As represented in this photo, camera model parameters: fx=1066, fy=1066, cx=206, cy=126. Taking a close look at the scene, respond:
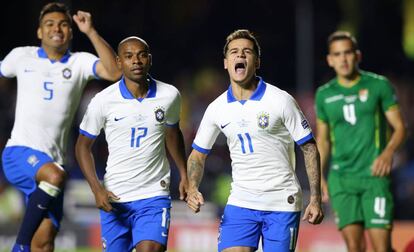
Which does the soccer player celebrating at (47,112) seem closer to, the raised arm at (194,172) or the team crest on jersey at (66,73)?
the team crest on jersey at (66,73)

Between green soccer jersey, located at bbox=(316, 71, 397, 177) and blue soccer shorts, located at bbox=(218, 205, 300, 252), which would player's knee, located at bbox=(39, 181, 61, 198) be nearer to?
blue soccer shorts, located at bbox=(218, 205, 300, 252)

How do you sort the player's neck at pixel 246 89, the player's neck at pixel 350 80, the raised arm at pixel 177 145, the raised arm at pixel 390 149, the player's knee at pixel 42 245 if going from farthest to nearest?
the player's neck at pixel 350 80 → the raised arm at pixel 390 149 → the player's knee at pixel 42 245 → the raised arm at pixel 177 145 → the player's neck at pixel 246 89

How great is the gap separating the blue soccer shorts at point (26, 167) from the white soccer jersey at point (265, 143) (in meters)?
1.99

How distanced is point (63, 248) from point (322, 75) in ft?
30.4

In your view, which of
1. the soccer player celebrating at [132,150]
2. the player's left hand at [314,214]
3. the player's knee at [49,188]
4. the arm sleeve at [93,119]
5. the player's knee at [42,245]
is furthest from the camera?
the player's knee at [42,245]

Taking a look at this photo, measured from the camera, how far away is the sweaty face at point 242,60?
28.4 feet

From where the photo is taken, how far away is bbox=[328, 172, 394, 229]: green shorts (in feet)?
35.2

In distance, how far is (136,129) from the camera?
29.8ft

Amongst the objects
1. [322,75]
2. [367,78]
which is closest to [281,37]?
[322,75]

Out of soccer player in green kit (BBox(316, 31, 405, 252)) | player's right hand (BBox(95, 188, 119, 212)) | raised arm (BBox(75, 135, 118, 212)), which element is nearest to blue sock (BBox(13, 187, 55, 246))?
raised arm (BBox(75, 135, 118, 212))

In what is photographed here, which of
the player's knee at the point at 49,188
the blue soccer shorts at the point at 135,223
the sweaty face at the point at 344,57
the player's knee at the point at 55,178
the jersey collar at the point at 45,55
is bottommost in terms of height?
the blue soccer shorts at the point at 135,223

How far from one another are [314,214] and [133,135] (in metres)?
1.77

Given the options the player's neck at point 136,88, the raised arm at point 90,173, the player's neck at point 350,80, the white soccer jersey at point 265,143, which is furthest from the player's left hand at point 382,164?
the raised arm at point 90,173

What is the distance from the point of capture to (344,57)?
1090cm
